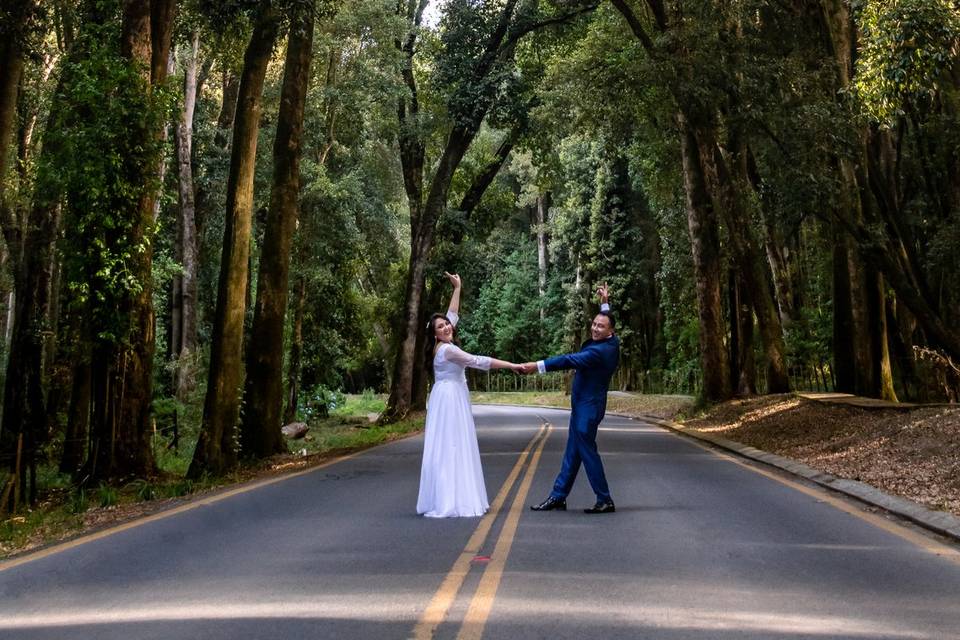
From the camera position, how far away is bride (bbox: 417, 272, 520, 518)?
390 inches

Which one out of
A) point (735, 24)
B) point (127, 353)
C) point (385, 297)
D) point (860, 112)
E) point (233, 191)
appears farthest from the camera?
point (385, 297)

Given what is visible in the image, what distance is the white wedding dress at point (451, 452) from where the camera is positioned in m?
9.90

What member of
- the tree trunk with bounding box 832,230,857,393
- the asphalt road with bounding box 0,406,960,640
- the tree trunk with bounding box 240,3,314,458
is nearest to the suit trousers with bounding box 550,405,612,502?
the asphalt road with bounding box 0,406,960,640

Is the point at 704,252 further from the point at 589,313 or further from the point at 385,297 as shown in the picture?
the point at 589,313

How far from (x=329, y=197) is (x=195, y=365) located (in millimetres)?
6279

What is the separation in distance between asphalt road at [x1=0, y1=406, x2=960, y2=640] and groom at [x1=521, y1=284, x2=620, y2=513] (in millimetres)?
365

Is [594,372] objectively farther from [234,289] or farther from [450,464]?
[234,289]

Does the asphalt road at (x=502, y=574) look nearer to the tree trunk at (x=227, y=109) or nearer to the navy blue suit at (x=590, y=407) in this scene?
the navy blue suit at (x=590, y=407)

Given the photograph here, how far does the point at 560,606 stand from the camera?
598 cm

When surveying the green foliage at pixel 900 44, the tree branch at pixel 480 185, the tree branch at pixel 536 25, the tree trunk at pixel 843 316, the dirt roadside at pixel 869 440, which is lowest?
the dirt roadside at pixel 869 440

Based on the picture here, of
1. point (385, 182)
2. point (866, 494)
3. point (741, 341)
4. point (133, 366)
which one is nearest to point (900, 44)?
point (866, 494)

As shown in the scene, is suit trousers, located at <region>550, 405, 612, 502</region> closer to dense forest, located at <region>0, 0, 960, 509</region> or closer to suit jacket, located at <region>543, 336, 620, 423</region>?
suit jacket, located at <region>543, 336, 620, 423</region>

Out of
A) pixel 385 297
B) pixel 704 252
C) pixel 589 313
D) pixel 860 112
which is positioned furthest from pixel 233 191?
pixel 589 313

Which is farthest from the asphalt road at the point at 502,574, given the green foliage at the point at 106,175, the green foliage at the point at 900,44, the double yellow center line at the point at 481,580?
the green foliage at the point at 900,44
